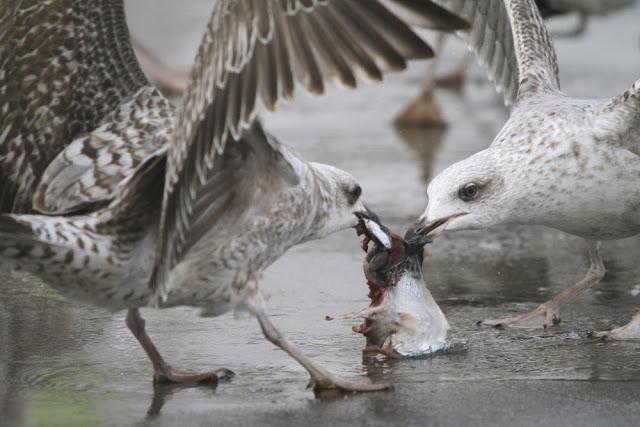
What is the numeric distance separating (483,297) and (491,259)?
821 mm

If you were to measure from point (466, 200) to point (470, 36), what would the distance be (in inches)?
77.1

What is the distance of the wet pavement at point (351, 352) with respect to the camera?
4477 millimetres

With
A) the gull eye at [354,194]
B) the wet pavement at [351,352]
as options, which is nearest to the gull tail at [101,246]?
the wet pavement at [351,352]

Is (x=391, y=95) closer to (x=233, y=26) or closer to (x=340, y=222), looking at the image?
(x=340, y=222)

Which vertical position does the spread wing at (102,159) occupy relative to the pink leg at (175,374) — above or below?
above

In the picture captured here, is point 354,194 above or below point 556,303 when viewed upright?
above

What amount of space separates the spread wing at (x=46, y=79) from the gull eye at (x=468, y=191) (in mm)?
1606

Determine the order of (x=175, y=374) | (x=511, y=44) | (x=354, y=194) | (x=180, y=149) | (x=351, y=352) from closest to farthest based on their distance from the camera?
1. (x=180, y=149)
2. (x=175, y=374)
3. (x=351, y=352)
4. (x=354, y=194)
5. (x=511, y=44)

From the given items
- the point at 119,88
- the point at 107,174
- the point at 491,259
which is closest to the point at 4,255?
the point at 107,174

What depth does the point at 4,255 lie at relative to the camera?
4.57 metres

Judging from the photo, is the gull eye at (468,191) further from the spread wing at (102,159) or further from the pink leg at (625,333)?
the spread wing at (102,159)

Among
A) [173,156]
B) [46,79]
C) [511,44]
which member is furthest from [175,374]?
[511,44]

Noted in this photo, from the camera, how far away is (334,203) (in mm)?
5402

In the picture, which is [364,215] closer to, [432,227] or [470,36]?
[432,227]
